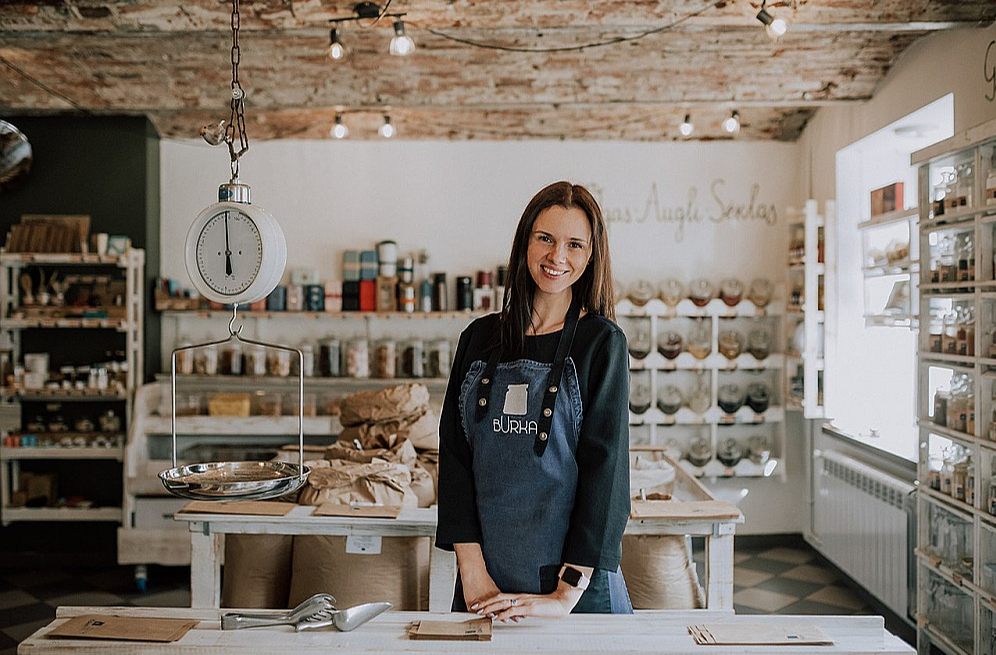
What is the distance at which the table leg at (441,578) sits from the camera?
117 inches

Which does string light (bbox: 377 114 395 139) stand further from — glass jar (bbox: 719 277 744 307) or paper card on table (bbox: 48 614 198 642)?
paper card on table (bbox: 48 614 198 642)

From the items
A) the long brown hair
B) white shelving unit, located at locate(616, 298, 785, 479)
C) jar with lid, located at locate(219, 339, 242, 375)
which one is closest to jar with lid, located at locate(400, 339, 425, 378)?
jar with lid, located at locate(219, 339, 242, 375)

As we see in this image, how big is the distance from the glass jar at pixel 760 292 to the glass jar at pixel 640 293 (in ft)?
2.28

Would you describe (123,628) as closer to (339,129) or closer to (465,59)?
(465,59)

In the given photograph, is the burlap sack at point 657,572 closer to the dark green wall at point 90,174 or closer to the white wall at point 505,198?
the white wall at point 505,198

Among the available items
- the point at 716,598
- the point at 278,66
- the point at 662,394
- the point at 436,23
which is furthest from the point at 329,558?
the point at 662,394

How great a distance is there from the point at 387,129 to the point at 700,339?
2559 millimetres

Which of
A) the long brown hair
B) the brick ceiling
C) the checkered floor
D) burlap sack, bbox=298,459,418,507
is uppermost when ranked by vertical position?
the brick ceiling

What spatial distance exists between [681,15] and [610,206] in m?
2.22

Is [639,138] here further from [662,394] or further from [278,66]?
[278,66]

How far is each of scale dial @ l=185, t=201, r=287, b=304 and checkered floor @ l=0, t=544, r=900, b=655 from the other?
321 centimetres

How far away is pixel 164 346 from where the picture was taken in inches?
245

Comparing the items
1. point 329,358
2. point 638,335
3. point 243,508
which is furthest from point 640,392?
point 243,508

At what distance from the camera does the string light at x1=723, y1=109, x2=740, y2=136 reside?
18.9 ft
